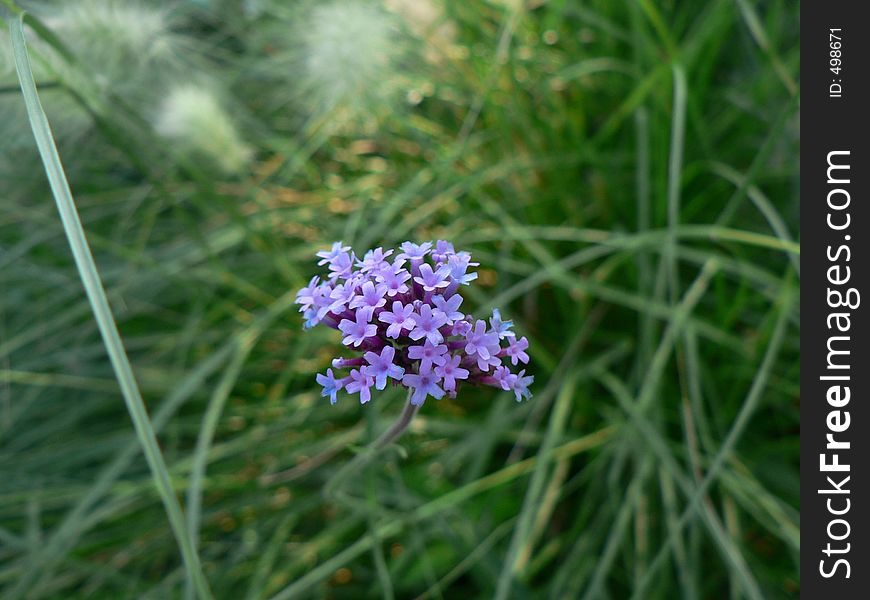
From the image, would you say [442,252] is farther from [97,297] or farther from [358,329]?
[97,297]

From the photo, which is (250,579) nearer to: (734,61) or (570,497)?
→ (570,497)

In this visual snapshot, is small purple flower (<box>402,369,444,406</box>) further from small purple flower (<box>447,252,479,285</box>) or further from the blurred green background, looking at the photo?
the blurred green background

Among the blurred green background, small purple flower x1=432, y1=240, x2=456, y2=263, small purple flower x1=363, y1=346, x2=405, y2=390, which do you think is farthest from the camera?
the blurred green background

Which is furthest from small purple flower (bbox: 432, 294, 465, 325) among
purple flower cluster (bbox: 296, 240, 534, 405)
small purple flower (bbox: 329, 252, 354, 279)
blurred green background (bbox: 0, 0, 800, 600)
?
blurred green background (bbox: 0, 0, 800, 600)

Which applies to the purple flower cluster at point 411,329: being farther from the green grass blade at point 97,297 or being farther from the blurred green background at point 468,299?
the blurred green background at point 468,299

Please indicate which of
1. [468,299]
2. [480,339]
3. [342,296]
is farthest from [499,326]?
[468,299]

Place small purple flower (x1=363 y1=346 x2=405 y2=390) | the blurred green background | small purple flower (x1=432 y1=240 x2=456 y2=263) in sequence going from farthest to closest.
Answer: the blurred green background < small purple flower (x1=432 y1=240 x2=456 y2=263) < small purple flower (x1=363 y1=346 x2=405 y2=390)
